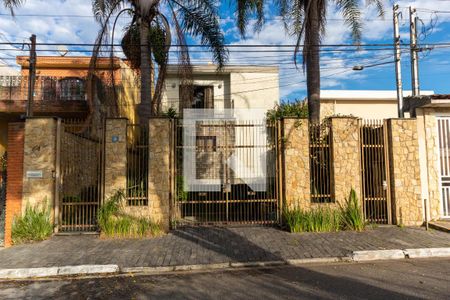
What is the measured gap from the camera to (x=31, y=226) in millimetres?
7988

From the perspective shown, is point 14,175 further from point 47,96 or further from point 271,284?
point 47,96

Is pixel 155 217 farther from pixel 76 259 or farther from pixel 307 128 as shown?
pixel 307 128

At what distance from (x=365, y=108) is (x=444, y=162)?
9.10 meters

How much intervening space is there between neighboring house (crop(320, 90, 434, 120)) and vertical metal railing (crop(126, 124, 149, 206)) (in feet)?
37.3

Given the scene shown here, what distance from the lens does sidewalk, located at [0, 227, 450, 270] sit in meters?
6.57

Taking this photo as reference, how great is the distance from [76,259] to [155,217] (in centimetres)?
227

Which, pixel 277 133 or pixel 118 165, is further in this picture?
pixel 277 133

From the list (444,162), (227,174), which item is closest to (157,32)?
(227,174)

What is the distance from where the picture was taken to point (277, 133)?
9.23 meters

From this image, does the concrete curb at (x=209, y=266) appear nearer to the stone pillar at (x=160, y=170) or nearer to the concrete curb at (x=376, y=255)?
the concrete curb at (x=376, y=255)

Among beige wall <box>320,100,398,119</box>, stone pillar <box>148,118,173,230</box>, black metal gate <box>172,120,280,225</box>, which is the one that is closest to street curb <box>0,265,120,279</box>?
stone pillar <box>148,118,173,230</box>

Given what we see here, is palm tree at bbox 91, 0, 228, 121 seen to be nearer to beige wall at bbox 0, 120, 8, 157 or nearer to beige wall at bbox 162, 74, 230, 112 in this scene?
beige wall at bbox 162, 74, 230, 112

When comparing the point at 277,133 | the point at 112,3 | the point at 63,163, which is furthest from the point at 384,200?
the point at 112,3

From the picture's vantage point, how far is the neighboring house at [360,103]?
57.8 feet
